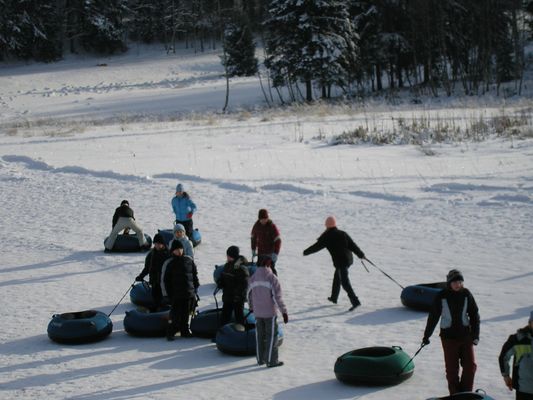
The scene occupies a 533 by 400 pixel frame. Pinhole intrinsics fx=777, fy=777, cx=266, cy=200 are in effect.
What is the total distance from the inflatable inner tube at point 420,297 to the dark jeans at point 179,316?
3497 millimetres

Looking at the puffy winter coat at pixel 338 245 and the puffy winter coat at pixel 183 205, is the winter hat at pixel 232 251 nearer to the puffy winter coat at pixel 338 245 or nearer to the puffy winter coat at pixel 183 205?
the puffy winter coat at pixel 338 245

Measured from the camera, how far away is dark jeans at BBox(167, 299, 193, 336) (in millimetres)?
11797

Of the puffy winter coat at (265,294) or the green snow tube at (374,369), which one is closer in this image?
the green snow tube at (374,369)

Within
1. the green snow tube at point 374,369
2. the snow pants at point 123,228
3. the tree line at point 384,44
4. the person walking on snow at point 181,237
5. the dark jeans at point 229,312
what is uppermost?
the tree line at point 384,44

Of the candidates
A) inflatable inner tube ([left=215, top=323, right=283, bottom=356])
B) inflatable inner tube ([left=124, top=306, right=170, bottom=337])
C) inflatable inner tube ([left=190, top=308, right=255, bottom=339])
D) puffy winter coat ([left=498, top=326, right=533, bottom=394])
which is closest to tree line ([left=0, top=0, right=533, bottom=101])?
inflatable inner tube ([left=124, top=306, right=170, bottom=337])

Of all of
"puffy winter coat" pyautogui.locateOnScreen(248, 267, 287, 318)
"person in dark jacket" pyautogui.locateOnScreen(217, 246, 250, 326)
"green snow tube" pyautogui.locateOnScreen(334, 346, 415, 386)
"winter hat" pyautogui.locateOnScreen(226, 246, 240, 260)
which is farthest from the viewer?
"person in dark jacket" pyautogui.locateOnScreen(217, 246, 250, 326)

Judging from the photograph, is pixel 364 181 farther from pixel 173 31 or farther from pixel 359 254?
pixel 173 31

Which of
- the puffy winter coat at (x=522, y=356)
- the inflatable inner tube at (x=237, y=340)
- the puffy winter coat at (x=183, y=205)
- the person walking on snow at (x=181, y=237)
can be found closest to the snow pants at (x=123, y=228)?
the puffy winter coat at (x=183, y=205)

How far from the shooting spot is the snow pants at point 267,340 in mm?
10344

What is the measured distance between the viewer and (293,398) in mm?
9203

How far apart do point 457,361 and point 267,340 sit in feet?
8.95

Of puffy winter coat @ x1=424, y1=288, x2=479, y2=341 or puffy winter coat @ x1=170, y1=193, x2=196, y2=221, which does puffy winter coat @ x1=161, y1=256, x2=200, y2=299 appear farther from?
puffy winter coat @ x1=170, y1=193, x2=196, y2=221

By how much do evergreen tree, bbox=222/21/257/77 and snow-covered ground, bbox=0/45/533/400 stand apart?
25.1 metres

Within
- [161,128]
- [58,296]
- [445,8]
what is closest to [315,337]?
[58,296]
